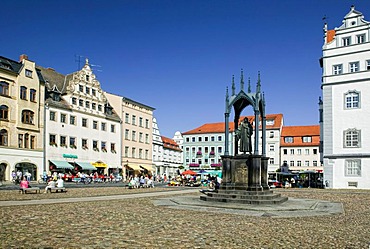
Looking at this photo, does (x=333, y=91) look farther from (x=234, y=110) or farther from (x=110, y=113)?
(x=110, y=113)

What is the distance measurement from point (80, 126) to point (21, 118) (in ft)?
37.3

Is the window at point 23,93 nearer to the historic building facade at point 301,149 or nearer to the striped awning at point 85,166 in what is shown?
the striped awning at point 85,166

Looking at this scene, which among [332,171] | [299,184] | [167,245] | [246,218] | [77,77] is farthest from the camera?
[77,77]

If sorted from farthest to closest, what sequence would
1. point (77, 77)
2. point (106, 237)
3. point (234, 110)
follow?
point (77, 77)
point (234, 110)
point (106, 237)

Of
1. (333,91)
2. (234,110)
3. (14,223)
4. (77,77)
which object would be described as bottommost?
(14,223)

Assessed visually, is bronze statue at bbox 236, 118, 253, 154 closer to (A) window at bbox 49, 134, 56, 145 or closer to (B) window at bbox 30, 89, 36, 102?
(B) window at bbox 30, 89, 36, 102

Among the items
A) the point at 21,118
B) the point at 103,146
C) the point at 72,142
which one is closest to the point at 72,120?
the point at 72,142

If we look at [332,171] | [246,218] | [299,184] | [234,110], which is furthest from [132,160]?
[246,218]

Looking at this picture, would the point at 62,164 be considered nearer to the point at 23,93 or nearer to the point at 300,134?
the point at 23,93

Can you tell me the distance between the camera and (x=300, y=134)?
272 feet

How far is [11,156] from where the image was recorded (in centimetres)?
4412

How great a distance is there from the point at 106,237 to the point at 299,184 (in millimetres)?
42755

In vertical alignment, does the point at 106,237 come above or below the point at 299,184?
above

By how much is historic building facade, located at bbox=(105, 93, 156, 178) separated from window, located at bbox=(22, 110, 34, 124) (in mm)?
19150
